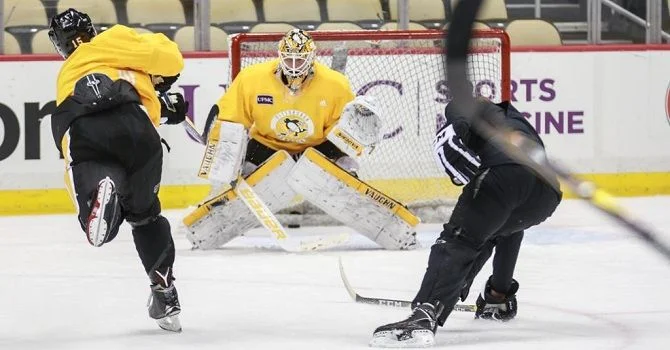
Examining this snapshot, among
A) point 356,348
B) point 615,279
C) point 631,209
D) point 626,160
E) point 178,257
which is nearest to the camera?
point 356,348

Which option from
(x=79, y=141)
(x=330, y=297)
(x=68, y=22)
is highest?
(x=68, y=22)

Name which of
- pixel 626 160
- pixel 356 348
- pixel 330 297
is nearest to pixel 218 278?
pixel 330 297

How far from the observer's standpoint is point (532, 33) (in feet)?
27.7

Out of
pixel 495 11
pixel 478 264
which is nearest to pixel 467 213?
pixel 478 264

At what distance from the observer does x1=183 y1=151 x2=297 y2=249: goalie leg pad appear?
21.0ft

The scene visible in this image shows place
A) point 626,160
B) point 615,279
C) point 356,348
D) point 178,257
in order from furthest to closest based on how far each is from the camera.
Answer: point 626,160
point 178,257
point 615,279
point 356,348

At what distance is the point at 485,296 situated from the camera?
4.54m

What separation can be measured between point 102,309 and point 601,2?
4515 millimetres

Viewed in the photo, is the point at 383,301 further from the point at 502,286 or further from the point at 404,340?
the point at 404,340

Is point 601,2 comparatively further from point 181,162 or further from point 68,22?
point 68,22

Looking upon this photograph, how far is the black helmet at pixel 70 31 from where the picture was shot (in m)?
4.41

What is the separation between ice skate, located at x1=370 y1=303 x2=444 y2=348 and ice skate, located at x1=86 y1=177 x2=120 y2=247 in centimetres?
79

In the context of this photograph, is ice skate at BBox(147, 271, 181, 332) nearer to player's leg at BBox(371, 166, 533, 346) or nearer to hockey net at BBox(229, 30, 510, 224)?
player's leg at BBox(371, 166, 533, 346)

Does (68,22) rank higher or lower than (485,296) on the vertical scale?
higher
